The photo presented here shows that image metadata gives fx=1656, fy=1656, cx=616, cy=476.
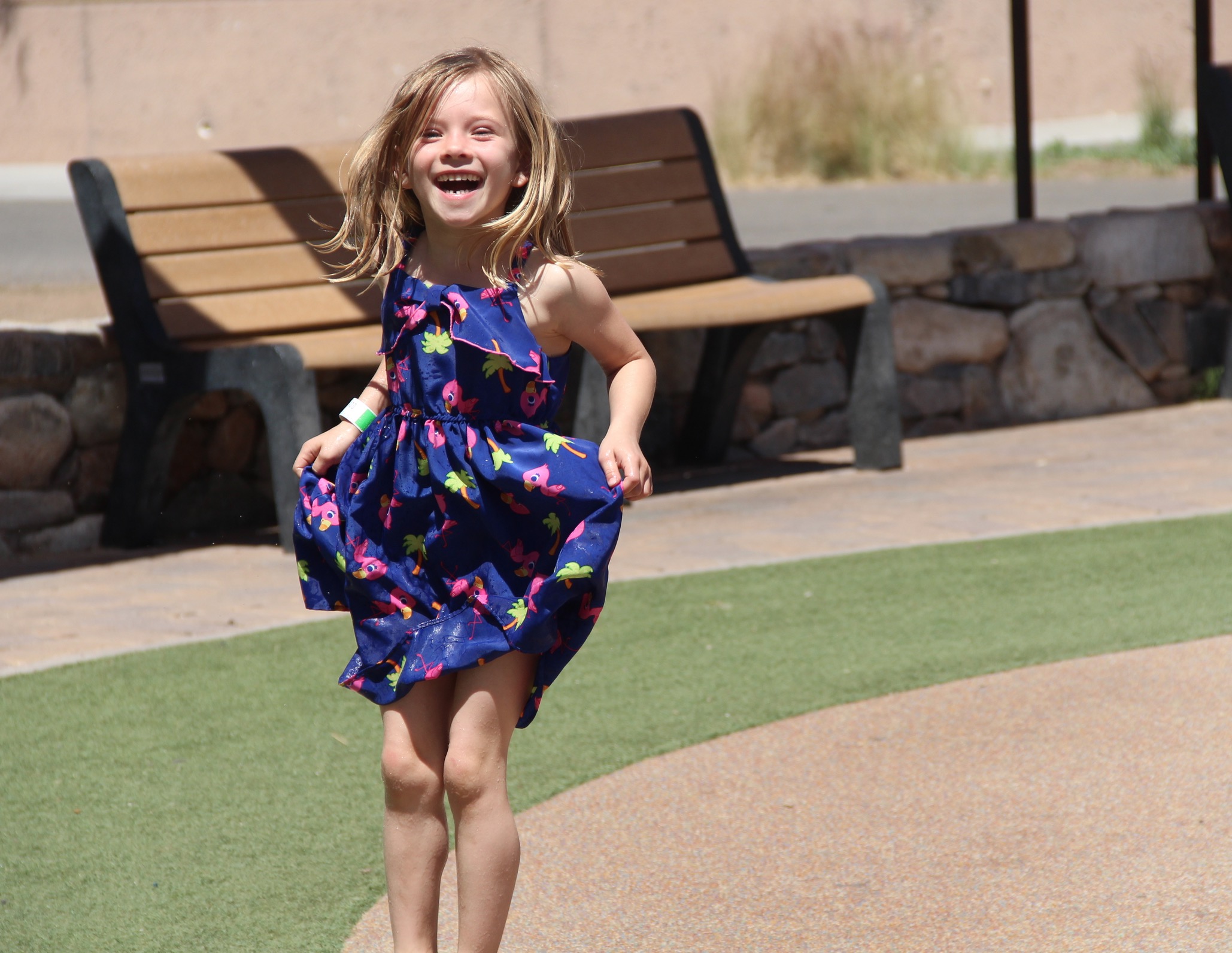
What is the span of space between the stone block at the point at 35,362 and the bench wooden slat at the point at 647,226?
6.68 feet

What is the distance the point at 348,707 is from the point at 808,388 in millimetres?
3874

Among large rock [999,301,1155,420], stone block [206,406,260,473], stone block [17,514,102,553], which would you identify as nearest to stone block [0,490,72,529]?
stone block [17,514,102,553]

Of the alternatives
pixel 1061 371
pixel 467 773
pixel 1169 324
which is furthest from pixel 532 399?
pixel 1169 324

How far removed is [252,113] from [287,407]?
762 inches

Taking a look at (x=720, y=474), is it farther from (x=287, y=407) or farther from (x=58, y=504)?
(x=58, y=504)

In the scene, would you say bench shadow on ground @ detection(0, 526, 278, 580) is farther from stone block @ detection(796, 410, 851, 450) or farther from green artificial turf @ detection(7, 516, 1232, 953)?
stone block @ detection(796, 410, 851, 450)

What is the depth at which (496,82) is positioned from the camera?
244cm

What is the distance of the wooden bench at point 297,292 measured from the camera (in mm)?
5523

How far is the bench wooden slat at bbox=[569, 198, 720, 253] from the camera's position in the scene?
6.75 m

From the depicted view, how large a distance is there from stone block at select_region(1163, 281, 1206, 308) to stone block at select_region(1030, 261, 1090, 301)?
50 centimetres

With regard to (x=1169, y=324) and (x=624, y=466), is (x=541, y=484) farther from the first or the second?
(x=1169, y=324)

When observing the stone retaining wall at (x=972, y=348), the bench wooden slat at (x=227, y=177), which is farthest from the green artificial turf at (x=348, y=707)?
the bench wooden slat at (x=227, y=177)

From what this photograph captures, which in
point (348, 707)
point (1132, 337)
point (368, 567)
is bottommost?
point (348, 707)

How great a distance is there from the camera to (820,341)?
7367 millimetres
